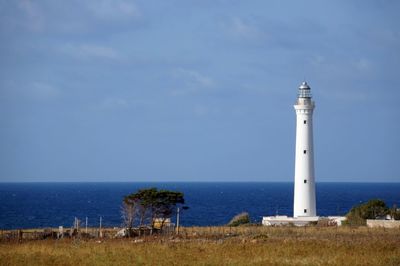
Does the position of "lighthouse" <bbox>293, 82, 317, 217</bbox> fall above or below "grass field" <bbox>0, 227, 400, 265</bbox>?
above

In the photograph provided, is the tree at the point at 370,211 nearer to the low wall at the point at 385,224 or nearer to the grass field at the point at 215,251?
the low wall at the point at 385,224

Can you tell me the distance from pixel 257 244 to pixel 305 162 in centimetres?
2364

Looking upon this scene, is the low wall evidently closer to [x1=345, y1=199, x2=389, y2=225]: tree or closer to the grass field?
[x1=345, y1=199, x2=389, y2=225]: tree

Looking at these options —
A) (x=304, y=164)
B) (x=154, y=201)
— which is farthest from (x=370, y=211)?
(x=154, y=201)

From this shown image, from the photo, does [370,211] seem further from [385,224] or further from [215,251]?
[215,251]

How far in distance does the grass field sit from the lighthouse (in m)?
16.5

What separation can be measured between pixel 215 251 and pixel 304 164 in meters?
26.7

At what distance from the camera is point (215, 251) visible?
32094 millimetres

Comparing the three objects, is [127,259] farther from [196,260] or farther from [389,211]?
[389,211]

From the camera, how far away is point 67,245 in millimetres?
35469

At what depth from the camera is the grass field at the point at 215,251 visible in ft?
94.4

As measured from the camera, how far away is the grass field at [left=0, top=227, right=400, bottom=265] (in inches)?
1133

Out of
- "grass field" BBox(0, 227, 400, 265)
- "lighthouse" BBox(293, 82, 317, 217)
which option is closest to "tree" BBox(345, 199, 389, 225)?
"lighthouse" BBox(293, 82, 317, 217)

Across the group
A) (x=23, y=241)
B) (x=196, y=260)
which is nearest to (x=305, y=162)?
(x=23, y=241)
